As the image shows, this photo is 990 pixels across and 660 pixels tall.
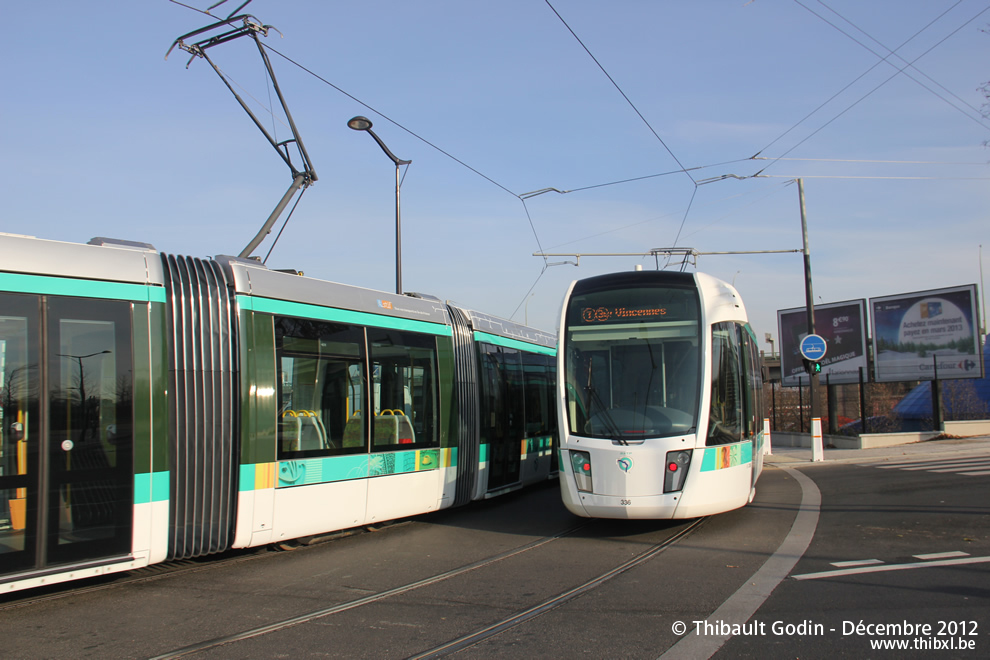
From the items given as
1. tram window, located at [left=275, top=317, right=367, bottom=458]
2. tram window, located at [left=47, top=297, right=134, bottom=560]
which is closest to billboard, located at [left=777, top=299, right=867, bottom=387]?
tram window, located at [left=275, top=317, right=367, bottom=458]

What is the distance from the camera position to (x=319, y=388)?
26.9ft

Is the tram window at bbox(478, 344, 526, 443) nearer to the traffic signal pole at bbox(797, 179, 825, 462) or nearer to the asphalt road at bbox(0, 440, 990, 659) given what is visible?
the asphalt road at bbox(0, 440, 990, 659)

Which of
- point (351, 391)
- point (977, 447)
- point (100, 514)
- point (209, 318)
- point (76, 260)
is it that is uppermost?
point (76, 260)

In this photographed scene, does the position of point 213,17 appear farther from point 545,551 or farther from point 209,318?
point 545,551

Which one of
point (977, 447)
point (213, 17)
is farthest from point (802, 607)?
point (977, 447)

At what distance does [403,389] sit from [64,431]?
4196 mm

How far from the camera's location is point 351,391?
339 inches

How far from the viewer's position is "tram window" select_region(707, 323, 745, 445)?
8789 mm

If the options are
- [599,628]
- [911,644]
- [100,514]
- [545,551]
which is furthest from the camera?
[545,551]

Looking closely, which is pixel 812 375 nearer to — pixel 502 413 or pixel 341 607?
pixel 502 413

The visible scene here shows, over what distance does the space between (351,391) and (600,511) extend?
10.6ft

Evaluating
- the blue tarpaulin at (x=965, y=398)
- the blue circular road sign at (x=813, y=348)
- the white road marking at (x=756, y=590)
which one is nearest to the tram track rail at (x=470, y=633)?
the white road marking at (x=756, y=590)

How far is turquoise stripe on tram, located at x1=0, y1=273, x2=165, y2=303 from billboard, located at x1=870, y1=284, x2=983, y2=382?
26.4 metres

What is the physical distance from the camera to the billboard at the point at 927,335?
26094 millimetres
